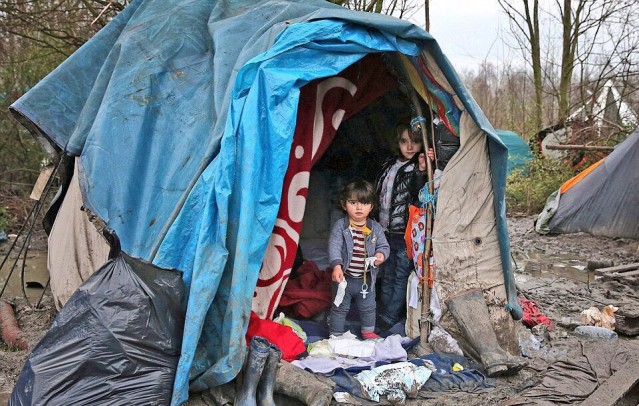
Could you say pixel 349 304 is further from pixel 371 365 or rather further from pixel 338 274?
pixel 371 365

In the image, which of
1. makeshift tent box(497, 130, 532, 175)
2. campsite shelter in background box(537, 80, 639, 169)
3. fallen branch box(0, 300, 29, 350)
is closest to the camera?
fallen branch box(0, 300, 29, 350)

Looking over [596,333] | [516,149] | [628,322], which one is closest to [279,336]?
[596,333]

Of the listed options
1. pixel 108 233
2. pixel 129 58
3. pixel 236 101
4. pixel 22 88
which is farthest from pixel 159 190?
pixel 22 88

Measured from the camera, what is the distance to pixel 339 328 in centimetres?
476

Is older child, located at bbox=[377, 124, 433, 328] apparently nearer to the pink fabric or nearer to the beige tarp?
the pink fabric

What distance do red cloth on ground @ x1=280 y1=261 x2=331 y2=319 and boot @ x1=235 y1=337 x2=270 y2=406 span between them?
1418mm

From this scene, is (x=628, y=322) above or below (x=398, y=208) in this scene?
below

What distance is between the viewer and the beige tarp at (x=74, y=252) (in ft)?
15.5

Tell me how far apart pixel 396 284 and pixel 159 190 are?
1.99 metres

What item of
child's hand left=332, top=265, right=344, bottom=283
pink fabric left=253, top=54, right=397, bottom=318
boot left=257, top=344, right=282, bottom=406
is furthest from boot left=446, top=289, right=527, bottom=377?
boot left=257, top=344, right=282, bottom=406

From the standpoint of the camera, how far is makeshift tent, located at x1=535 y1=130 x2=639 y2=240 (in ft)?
30.5

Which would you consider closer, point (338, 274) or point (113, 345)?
point (113, 345)

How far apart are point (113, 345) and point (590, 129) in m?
11.2

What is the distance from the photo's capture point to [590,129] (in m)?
12.3
